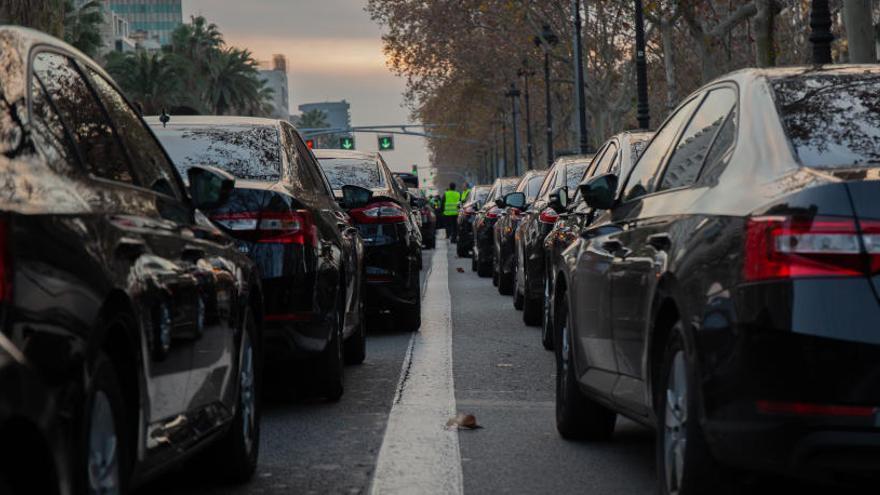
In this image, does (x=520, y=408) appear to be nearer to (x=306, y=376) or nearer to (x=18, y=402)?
(x=306, y=376)

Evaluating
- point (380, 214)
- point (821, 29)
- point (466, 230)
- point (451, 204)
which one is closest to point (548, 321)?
point (380, 214)

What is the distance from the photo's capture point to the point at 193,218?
638 cm

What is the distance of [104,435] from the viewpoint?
4492 mm

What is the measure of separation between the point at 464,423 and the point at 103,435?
4.29 meters

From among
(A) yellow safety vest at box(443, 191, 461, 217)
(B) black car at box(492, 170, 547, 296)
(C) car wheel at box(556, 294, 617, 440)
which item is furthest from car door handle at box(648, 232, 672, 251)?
(A) yellow safety vest at box(443, 191, 461, 217)

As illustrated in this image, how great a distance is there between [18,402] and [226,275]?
2980 mm

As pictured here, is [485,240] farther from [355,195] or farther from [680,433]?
[680,433]

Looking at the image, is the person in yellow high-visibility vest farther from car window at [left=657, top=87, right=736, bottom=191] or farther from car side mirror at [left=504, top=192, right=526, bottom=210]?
car window at [left=657, top=87, right=736, bottom=191]

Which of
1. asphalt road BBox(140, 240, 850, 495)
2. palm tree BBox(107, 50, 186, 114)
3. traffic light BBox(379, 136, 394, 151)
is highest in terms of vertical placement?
palm tree BBox(107, 50, 186, 114)

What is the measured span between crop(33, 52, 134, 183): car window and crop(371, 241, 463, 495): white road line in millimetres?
1984

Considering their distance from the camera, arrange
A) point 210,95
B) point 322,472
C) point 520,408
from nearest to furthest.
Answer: point 322,472 < point 520,408 < point 210,95

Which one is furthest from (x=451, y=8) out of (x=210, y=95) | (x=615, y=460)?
(x=615, y=460)

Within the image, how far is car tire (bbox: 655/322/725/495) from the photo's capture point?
206 inches

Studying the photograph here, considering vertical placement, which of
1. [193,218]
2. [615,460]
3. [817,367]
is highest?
[193,218]
